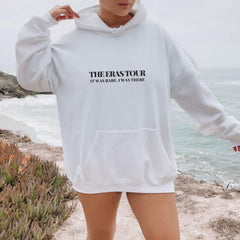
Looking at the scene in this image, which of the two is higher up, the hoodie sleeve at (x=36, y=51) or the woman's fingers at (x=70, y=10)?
the woman's fingers at (x=70, y=10)

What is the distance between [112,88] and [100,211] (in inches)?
29.3

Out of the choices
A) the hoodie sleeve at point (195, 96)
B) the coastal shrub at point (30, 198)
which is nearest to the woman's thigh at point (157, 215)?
the hoodie sleeve at point (195, 96)

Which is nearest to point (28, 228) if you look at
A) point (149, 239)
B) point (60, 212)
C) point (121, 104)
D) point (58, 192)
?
point (60, 212)

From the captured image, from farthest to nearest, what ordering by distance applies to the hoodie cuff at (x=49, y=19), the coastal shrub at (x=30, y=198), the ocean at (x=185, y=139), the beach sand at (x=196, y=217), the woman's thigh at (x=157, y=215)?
the ocean at (x=185, y=139)
the beach sand at (x=196, y=217)
the coastal shrub at (x=30, y=198)
the hoodie cuff at (x=49, y=19)
the woman's thigh at (x=157, y=215)

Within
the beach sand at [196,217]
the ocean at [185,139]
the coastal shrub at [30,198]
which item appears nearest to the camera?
the coastal shrub at [30,198]

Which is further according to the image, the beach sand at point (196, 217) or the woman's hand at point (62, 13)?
the beach sand at point (196, 217)

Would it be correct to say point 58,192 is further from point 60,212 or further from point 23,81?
point 23,81

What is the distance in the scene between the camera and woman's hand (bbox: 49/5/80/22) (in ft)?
6.71

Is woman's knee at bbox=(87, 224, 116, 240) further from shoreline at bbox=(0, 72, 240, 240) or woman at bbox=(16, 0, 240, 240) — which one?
shoreline at bbox=(0, 72, 240, 240)

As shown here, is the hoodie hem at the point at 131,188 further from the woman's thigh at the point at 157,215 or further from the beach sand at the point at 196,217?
the beach sand at the point at 196,217

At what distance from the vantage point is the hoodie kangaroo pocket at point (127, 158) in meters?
1.96

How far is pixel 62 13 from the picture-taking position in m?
2.05

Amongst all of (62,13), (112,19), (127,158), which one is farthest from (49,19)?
(127,158)

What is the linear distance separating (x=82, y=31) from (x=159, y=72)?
1.69ft
